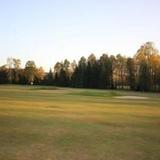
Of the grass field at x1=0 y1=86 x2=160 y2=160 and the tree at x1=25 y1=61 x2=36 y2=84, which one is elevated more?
the tree at x1=25 y1=61 x2=36 y2=84

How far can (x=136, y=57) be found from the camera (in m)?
110

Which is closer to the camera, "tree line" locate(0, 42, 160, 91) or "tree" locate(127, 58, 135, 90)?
"tree line" locate(0, 42, 160, 91)

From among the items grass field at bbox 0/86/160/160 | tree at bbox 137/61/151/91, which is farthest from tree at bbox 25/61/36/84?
grass field at bbox 0/86/160/160

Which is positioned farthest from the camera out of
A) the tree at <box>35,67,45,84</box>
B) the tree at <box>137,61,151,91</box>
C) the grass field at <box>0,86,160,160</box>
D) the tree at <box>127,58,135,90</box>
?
the tree at <box>35,67,45,84</box>

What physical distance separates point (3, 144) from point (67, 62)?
145343 mm

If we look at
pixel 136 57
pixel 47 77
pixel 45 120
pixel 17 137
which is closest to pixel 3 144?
pixel 17 137

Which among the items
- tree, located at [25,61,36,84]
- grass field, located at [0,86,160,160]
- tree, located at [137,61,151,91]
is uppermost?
tree, located at [25,61,36,84]

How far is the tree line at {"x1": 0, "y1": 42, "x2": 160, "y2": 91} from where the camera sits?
104m

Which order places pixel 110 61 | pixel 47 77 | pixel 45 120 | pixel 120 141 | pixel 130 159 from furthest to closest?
1. pixel 47 77
2. pixel 110 61
3. pixel 45 120
4. pixel 120 141
5. pixel 130 159

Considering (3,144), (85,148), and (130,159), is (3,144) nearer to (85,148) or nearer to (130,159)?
(85,148)

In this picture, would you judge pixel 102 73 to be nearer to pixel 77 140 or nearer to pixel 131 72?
pixel 131 72

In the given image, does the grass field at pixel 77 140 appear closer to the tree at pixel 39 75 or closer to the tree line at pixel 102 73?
the tree line at pixel 102 73

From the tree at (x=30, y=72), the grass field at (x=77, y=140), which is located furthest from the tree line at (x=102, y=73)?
the grass field at (x=77, y=140)

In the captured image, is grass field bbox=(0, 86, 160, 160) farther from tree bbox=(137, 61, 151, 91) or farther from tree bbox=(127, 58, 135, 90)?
tree bbox=(127, 58, 135, 90)
